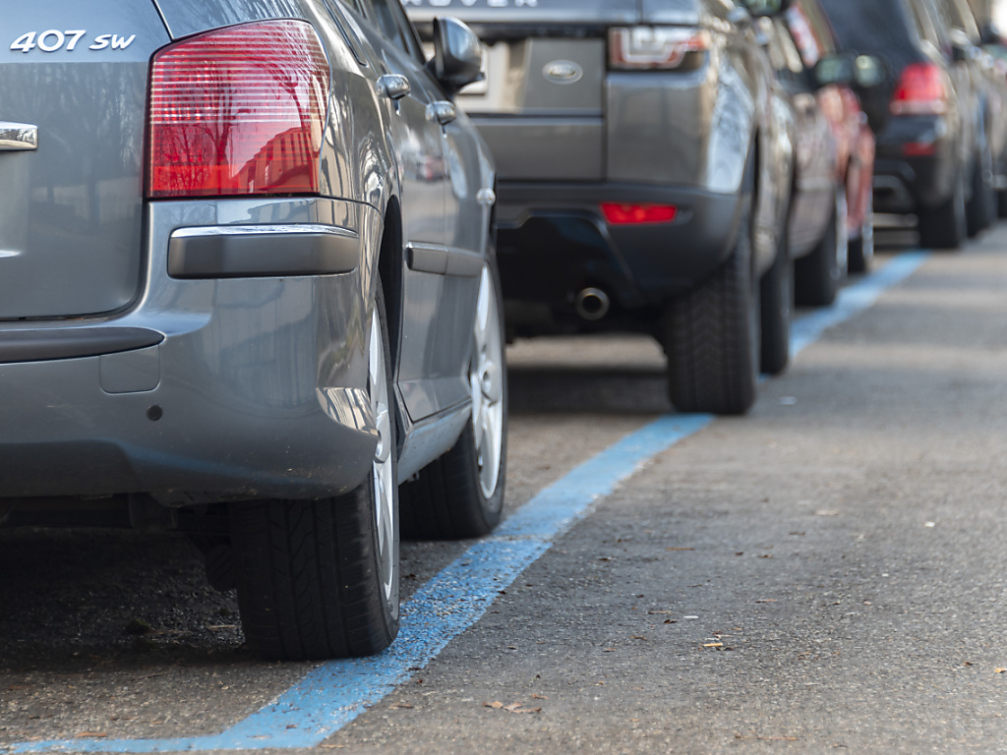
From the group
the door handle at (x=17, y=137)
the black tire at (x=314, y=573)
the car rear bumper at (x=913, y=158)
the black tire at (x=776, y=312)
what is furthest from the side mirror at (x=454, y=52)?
the car rear bumper at (x=913, y=158)

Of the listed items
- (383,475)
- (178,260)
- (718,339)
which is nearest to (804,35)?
(718,339)

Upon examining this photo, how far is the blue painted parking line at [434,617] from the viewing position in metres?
3.16

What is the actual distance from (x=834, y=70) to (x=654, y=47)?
3679mm

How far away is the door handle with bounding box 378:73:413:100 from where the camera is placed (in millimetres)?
3763

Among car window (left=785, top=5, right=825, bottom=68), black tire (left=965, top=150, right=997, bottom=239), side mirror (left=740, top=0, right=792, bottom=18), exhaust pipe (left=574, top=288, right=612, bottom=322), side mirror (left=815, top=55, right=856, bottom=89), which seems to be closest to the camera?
exhaust pipe (left=574, top=288, right=612, bottom=322)

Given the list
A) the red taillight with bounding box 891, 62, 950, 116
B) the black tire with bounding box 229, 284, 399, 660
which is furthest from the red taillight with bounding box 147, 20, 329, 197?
the red taillight with bounding box 891, 62, 950, 116

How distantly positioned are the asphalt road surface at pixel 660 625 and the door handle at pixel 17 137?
Result: 0.98m

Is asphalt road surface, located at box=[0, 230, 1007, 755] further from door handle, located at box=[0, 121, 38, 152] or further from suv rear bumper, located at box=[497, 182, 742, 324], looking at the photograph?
door handle, located at box=[0, 121, 38, 152]

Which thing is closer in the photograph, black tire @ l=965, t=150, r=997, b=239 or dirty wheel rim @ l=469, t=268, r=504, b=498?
dirty wheel rim @ l=469, t=268, r=504, b=498

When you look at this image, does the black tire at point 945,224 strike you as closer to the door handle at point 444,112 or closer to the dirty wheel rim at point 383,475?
the door handle at point 444,112

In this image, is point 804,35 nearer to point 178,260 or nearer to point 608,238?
point 608,238

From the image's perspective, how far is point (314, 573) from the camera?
137 inches

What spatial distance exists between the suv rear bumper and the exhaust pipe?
1.4 inches

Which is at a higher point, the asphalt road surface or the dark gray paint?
the dark gray paint
